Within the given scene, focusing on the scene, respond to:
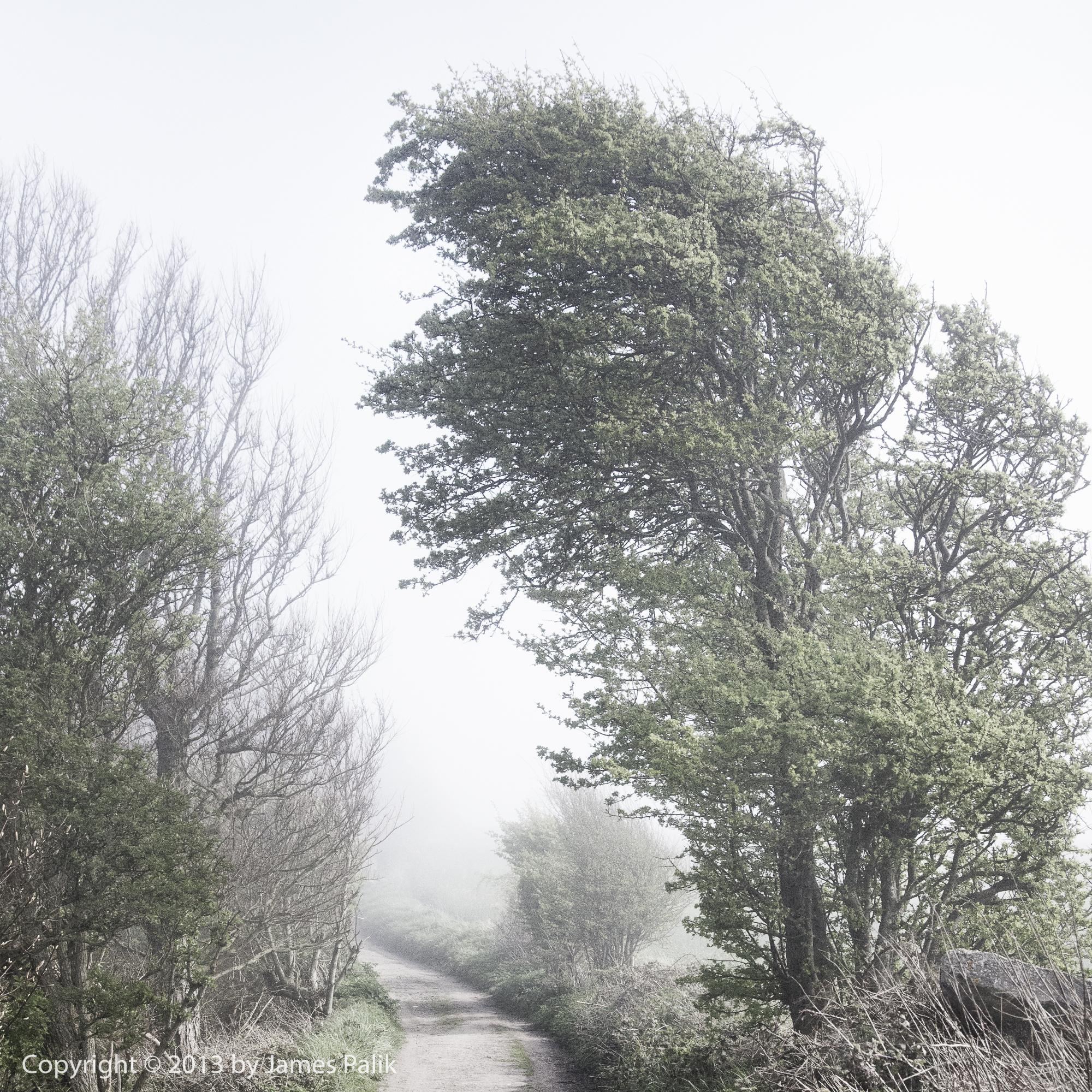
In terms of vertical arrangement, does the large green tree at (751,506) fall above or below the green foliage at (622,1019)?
above

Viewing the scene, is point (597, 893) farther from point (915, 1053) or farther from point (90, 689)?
point (915, 1053)

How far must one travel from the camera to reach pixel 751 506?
948cm

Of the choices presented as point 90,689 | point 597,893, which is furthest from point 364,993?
point 90,689

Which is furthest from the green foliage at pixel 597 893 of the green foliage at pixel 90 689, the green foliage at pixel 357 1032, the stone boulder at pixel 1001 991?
the stone boulder at pixel 1001 991

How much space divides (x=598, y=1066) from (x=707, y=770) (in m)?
8.05

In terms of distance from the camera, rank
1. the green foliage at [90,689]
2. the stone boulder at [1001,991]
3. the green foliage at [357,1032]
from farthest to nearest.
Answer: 1. the green foliage at [357,1032]
2. the green foliage at [90,689]
3. the stone boulder at [1001,991]

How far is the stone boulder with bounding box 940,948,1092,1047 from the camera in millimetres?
4566

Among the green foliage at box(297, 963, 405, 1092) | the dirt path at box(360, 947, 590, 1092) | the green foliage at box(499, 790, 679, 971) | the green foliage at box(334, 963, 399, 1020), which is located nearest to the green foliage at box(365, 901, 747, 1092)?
the dirt path at box(360, 947, 590, 1092)

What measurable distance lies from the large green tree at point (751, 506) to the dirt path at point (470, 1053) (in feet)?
18.8

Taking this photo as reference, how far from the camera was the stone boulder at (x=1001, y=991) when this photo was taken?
4.57 metres

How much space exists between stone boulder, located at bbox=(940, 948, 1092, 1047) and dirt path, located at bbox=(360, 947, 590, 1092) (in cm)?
803

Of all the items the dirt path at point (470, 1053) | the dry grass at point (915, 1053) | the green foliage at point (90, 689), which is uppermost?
the green foliage at point (90, 689)

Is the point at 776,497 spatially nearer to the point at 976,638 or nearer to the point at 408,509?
the point at 976,638

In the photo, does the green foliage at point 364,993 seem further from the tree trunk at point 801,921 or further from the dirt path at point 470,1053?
the tree trunk at point 801,921
